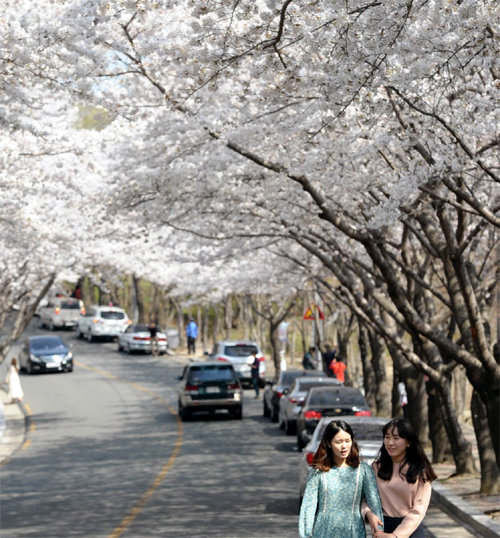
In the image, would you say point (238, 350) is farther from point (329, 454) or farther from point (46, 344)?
point (329, 454)

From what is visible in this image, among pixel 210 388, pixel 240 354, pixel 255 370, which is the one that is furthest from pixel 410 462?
pixel 240 354

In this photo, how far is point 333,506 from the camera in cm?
725

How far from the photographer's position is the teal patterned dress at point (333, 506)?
724 centimetres

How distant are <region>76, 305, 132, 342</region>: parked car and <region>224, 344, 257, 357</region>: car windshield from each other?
22.7 metres

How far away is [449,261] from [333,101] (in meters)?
6.07

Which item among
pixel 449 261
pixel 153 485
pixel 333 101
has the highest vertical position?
pixel 333 101

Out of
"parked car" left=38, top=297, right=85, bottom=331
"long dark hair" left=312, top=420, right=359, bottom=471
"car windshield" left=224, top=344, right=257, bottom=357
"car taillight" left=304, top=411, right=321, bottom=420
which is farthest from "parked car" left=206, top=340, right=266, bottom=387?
"long dark hair" left=312, top=420, right=359, bottom=471

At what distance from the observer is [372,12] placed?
962 centimetres

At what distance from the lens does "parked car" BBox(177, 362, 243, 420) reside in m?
31.1

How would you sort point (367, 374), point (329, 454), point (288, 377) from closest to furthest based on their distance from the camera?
1. point (329, 454)
2. point (288, 377)
3. point (367, 374)

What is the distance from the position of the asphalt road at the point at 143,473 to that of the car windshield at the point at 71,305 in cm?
3151

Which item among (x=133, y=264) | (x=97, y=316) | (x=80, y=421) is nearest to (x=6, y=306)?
(x=80, y=421)

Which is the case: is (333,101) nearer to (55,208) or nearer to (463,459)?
(463,459)

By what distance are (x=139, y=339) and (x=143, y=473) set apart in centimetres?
3775
